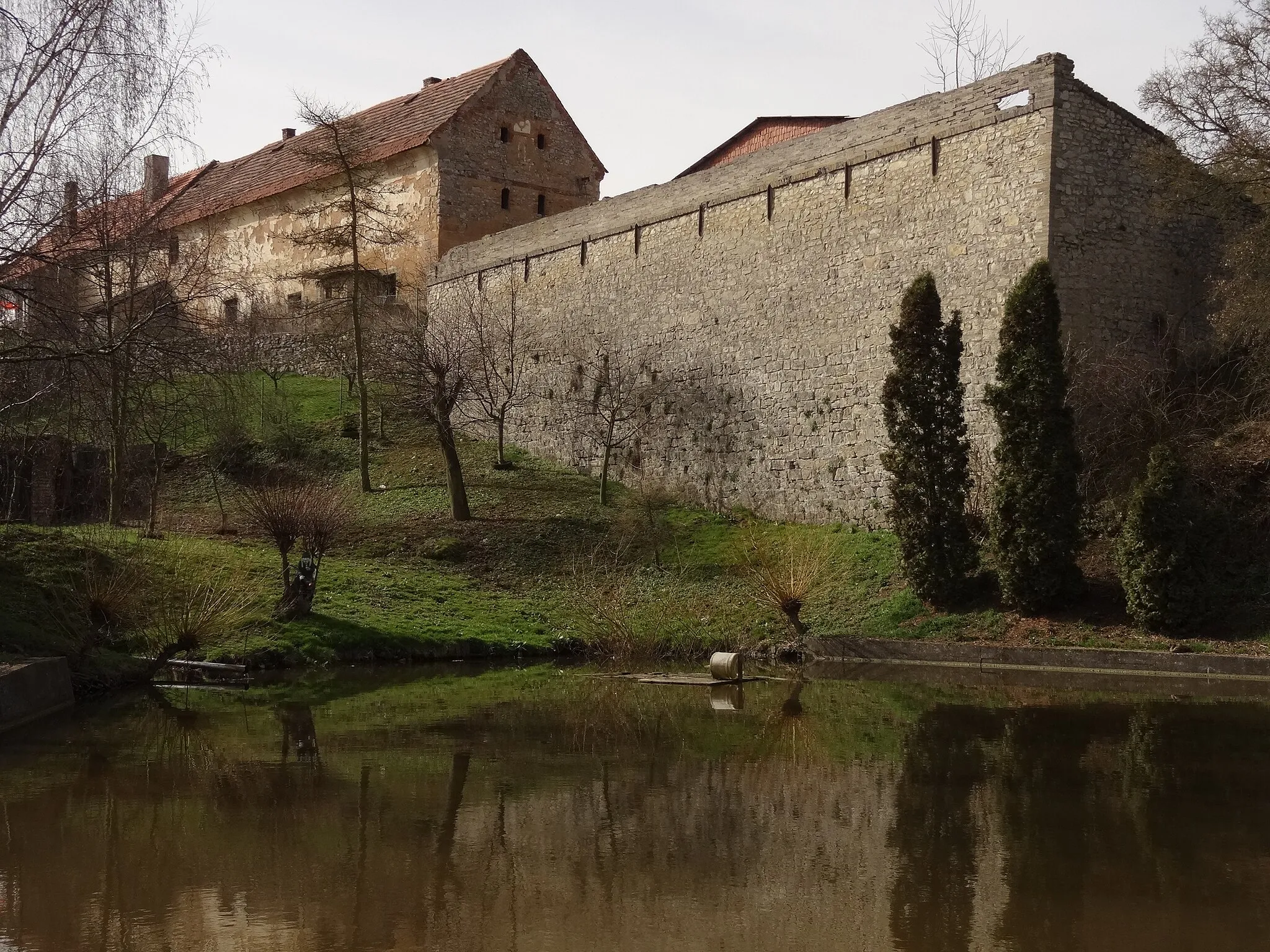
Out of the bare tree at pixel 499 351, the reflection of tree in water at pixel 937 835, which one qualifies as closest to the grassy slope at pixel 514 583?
the bare tree at pixel 499 351

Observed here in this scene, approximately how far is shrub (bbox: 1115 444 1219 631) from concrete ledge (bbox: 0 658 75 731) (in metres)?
11.5

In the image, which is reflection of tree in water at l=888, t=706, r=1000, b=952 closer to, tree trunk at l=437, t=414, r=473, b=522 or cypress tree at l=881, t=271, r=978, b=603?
cypress tree at l=881, t=271, r=978, b=603

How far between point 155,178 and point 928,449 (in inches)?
398

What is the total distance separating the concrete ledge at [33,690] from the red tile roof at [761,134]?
98.9ft

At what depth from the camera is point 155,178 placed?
14859mm

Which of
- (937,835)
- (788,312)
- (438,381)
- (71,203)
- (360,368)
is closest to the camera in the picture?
(937,835)

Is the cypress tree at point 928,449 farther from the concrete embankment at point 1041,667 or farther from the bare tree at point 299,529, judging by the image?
the bare tree at point 299,529

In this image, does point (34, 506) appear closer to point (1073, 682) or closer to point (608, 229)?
point (608, 229)

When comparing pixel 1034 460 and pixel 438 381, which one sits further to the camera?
pixel 438 381

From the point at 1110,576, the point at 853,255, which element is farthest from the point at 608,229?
A: the point at 1110,576

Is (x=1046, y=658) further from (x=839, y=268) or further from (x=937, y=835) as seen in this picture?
(x=937, y=835)

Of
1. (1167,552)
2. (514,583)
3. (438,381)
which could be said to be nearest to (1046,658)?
(1167,552)

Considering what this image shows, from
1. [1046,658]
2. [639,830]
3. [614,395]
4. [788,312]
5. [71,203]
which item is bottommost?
[639,830]

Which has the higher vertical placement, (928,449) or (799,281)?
(799,281)
